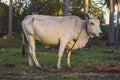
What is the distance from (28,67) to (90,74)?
111 inches

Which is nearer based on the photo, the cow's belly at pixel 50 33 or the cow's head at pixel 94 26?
the cow's head at pixel 94 26

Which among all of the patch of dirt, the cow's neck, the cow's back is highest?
the cow's back

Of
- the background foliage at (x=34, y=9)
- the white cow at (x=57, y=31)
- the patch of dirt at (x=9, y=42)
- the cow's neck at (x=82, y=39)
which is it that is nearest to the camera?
the white cow at (x=57, y=31)

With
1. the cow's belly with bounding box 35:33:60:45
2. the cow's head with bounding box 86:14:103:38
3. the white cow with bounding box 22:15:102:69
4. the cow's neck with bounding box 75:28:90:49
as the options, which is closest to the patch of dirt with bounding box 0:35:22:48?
the white cow with bounding box 22:15:102:69

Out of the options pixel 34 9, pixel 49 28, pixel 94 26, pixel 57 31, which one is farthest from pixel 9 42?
pixel 94 26

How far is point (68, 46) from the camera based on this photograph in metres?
12.7

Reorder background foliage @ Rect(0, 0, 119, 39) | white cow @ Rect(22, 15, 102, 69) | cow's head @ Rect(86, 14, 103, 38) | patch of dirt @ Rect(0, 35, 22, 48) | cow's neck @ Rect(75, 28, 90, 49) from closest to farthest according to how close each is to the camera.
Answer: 1. cow's head @ Rect(86, 14, 103, 38)
2. white cow @ Rect(22, 15, 102, 69)
3. cow's neck @ Rect(75, 28, 90, 49)
4. patch of dirt @ Rect(0, 35, 22, 48)
5. background foliage @ Rect(0, 0, 119, 39)

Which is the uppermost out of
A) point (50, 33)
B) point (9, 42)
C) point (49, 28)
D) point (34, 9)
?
point (34, 9)

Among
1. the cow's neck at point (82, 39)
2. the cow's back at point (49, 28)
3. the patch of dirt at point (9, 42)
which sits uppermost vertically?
the cow's back at point (49, 28)

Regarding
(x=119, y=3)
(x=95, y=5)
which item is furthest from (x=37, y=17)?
(x=95, y=5)

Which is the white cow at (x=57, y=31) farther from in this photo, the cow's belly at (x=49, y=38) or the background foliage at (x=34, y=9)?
the background foliage at (x=34, y=9)

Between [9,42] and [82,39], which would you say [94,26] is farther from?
[9,42]

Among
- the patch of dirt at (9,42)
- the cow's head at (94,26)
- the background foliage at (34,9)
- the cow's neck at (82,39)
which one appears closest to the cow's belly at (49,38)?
the cow's neck at (82,39)

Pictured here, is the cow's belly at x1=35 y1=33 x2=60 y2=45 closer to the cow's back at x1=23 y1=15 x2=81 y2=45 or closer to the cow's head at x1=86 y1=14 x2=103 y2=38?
the cow's back at x1=23 y1=15 x2=81 y2=45
